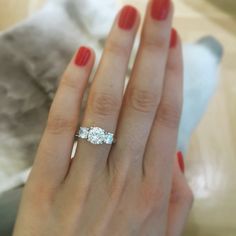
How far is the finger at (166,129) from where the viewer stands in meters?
0.53

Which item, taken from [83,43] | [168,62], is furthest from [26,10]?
[168,62]

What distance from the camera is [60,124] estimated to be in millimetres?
514

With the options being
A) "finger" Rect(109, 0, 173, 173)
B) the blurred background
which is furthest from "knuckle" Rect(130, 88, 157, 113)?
the blurred background

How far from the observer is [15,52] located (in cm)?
81

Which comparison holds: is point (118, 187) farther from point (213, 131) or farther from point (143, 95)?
point (213, 131)

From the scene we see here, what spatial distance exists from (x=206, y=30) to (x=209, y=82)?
1.78 ft

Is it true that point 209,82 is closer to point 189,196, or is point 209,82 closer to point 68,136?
point 189,196

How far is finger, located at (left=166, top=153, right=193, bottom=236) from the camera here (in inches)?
22.4

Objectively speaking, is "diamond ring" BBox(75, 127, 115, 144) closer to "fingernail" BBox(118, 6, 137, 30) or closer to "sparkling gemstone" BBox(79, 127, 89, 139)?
"sparkling gemstone" BBox(79, 127, 89, 139)

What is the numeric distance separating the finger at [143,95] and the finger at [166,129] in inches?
0.6

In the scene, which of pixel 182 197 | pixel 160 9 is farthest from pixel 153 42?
pixel 182 197

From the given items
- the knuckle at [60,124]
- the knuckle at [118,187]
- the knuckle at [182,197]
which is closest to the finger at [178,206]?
the knuckle at [182,197]

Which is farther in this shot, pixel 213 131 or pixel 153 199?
pixel 213 131

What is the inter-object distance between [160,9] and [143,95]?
12cm
